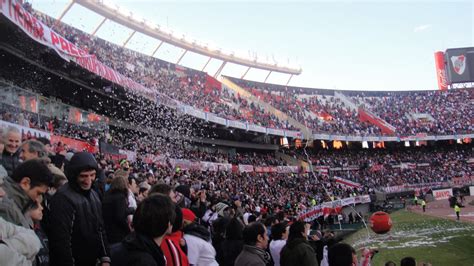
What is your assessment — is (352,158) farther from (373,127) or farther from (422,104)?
(422,104)

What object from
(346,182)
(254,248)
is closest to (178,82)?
(346,182)

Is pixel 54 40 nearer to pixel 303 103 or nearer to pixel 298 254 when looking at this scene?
pixel 298 254

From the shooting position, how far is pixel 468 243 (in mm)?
19125

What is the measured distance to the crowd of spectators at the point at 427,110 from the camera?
182 ft

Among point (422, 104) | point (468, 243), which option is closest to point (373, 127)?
point (422, 104)

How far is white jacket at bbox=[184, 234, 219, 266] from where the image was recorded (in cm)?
423

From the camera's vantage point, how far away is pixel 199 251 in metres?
4.26

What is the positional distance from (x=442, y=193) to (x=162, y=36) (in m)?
32.0

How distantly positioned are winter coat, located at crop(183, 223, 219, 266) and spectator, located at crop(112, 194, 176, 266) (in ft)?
4.76

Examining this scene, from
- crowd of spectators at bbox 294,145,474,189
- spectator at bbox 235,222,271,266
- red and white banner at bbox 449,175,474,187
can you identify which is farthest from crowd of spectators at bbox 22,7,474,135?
spectator at bbox 235,222,271,266

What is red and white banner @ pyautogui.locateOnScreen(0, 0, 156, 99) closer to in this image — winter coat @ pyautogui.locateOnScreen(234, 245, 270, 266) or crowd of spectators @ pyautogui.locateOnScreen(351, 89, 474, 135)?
winter coat @ pyautogui.locateOnScreen(234, 245, 270, 266)

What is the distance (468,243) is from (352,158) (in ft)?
109

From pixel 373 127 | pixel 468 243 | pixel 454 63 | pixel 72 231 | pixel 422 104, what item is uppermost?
pixel 454 63

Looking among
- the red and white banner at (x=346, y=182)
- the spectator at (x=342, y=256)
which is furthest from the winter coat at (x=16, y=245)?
the red and white banner at (x=346, y=182)
